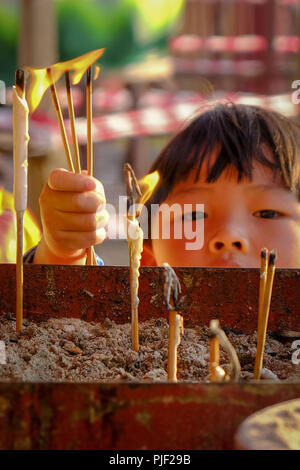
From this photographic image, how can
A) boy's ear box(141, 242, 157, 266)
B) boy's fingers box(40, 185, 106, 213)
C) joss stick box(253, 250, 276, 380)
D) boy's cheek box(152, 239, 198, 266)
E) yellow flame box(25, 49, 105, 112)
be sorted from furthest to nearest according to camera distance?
boy's ear box(141, 242, 157, 266), boy's cheek box(152, 239, 198, 266), boy's fingers box(40, 185, 106, 213), yellow flame box(25, 49, 105, 112), joss stick box(253, 250, 276, 380)

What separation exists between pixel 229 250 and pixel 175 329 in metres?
0.52

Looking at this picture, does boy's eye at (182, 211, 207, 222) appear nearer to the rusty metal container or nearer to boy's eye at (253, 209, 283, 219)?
boy's eye at (253, 209, 283, 219)

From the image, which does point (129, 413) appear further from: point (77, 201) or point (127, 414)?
point (77, 201)

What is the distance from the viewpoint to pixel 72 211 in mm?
937

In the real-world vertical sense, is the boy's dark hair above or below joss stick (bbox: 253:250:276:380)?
above

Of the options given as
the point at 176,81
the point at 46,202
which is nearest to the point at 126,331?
the point at 46,202

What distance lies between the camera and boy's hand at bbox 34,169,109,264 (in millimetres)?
903

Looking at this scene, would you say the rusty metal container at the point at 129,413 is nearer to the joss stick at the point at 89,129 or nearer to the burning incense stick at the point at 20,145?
the burning incense stick at the point at 20,145

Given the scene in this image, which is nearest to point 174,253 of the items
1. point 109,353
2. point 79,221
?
point 79,221

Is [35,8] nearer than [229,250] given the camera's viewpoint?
No

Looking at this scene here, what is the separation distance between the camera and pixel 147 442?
1.56ft

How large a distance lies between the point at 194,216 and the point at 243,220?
89mm

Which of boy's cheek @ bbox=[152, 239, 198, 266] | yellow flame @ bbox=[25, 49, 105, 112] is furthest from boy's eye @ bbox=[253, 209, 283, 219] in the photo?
yellow flame @ bbox=[25, 49, 105, 112]

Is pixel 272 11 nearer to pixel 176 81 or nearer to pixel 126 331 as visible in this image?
pixel 176 81
